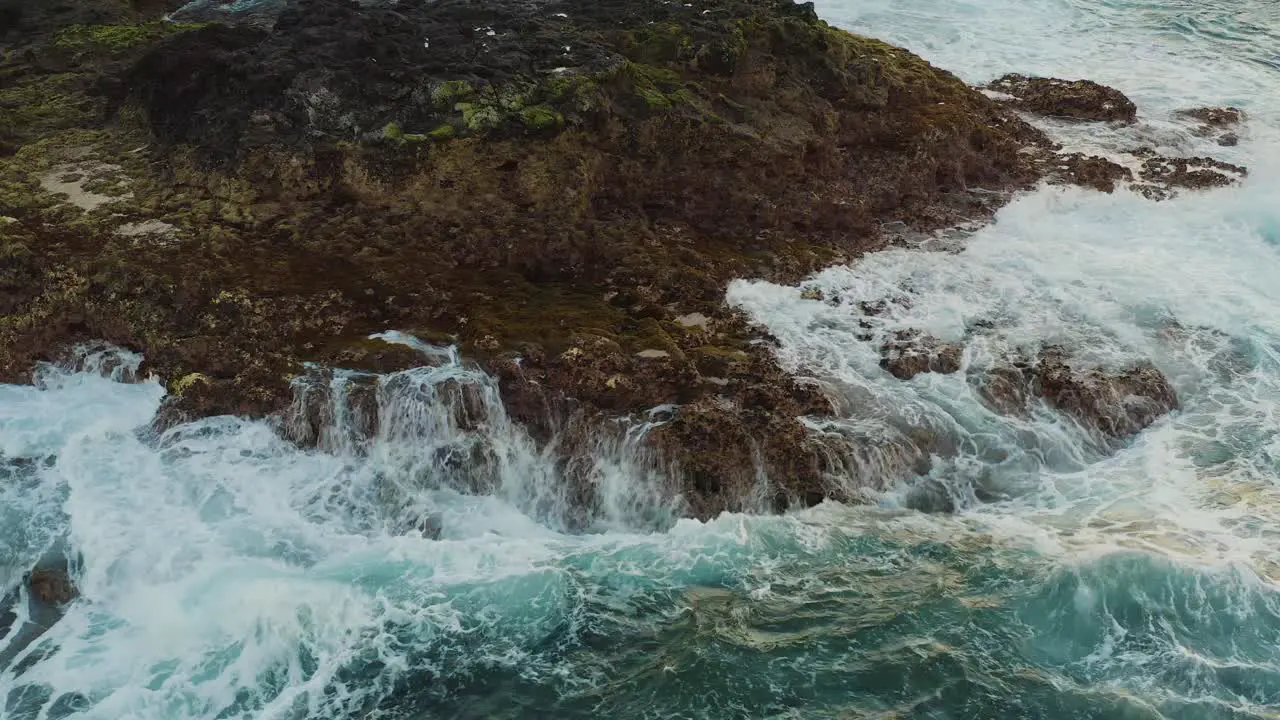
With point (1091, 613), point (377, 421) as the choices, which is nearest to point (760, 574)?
point (1091, 613)

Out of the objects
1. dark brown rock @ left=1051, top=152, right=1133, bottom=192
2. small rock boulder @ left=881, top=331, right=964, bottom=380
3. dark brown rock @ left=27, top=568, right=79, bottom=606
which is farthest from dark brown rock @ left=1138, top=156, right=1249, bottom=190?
dark brown rock @ left=27, top=568, right=79, bottom=606

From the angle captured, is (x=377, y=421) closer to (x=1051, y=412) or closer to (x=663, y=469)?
(x=663, y=469)

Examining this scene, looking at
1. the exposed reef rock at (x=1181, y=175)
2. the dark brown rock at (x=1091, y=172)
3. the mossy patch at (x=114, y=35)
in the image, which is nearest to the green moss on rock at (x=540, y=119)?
the mossy patch at (x=114, y=35)

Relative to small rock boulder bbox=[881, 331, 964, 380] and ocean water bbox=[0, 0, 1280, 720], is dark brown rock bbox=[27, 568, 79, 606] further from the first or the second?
small rock boulder bbox=[881, 331, 964, 380]

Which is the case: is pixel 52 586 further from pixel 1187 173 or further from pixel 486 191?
pixel 1187 173

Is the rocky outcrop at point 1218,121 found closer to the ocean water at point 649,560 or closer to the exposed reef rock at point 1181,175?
the exposed reef rock at point 1181,175

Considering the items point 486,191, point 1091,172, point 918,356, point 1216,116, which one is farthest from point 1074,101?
point 486,191
